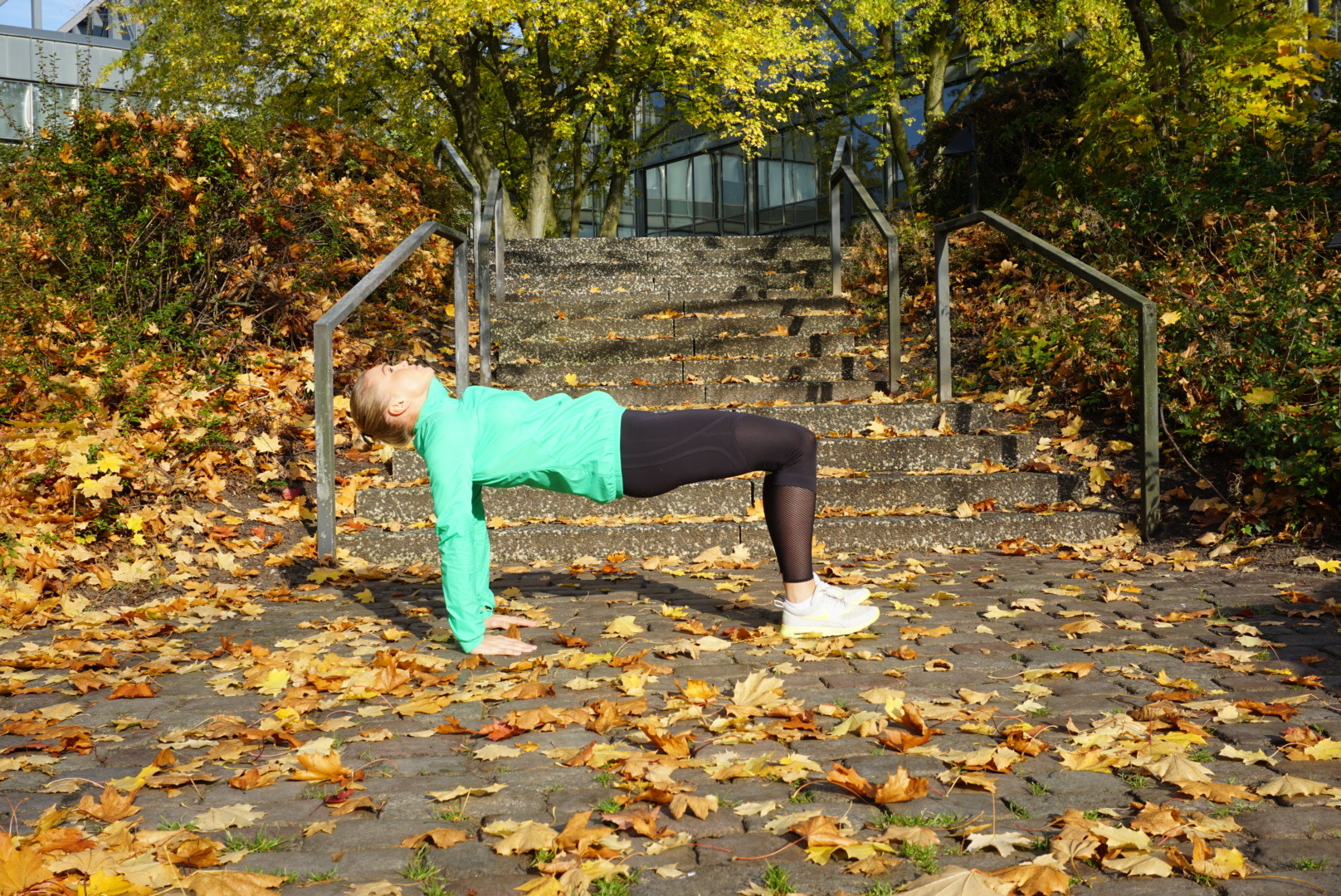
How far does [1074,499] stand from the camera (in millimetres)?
5887

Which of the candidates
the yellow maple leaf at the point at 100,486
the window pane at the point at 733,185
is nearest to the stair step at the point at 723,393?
the yellow maple leaf at the point at 100,486

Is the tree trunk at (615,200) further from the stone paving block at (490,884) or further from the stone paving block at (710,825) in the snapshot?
the stone paving block at (490,884)

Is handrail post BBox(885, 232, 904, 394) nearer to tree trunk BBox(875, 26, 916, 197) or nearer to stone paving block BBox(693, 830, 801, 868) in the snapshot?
stone paving block BBox(693, 830, 801, 868)

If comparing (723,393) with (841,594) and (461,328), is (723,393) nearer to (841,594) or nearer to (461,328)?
(461,328)

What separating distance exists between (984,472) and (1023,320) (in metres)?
2.33

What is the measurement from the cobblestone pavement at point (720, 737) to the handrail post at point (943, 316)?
244cm

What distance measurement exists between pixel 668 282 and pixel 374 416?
6106 mm

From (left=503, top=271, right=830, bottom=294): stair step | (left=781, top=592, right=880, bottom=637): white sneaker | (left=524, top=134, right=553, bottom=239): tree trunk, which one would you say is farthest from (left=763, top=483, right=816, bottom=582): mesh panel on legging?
(left=524, top=134, right=553, bottom=239): tree trunk

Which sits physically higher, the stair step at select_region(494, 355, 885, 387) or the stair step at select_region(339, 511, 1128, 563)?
the stair step at select_region(494, 355, 885, 387)

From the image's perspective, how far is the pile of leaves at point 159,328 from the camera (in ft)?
17.4

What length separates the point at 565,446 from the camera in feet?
11.9

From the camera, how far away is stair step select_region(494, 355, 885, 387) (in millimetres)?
7609

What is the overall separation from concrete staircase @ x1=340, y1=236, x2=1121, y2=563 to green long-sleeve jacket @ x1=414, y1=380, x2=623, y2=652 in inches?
72.4

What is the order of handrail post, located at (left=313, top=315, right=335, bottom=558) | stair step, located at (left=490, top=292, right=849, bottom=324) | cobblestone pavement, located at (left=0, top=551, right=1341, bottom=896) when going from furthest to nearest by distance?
stair step, located at (left=490, top=292, right=849, bottom=324), handrail post, located at (left=313, top=315, right=335, bottom=558), cobblestone pavement, located at (left=0, top=551, right=1341, bottom=896)
